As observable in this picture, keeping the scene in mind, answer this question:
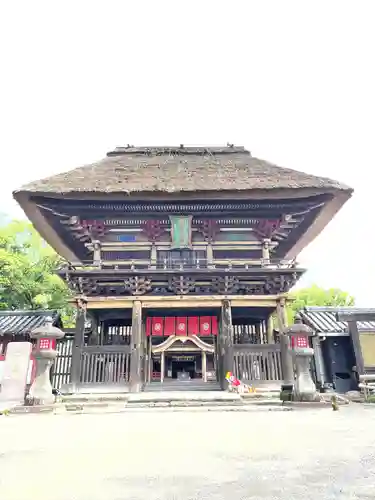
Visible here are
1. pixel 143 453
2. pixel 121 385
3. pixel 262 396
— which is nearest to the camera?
pixel 143 453

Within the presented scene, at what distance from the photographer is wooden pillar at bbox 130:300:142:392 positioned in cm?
920

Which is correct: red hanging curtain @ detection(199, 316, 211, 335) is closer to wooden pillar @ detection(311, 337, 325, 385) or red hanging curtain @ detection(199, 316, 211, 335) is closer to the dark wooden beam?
wooden pillar @ detection(311, 337, 325, 385)

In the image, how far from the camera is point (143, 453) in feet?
11.8

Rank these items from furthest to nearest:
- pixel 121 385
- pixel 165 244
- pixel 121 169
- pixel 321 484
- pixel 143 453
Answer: pixel 121 169 → pixel 165 244 → pixel 121 385 → pixel 143 453 → pixel 321 484

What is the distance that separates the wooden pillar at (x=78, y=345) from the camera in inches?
366

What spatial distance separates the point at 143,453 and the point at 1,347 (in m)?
10.2

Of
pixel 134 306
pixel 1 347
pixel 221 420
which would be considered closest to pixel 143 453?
pixel 221 420

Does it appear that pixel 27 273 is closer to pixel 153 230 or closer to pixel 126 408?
pixel 153 230

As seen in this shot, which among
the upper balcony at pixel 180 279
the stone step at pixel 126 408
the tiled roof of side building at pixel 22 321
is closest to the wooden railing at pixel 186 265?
the upper balcony at pixel 180 279

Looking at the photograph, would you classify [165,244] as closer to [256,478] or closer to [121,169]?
[121,169]

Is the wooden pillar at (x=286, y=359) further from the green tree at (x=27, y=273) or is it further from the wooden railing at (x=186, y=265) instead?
the green tree at (x=27, y=273)

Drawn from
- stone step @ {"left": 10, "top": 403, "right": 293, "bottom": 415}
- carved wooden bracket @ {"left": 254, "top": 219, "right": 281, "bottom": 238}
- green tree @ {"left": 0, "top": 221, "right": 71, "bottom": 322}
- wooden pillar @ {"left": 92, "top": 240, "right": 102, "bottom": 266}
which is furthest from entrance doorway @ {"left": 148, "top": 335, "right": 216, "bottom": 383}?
stone step @ {"left": 10, "top": 403, "right": 293, "bottom": 415}

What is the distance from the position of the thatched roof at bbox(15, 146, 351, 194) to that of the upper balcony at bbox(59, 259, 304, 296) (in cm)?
235

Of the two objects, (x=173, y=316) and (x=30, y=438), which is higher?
(x=173, y=316)
